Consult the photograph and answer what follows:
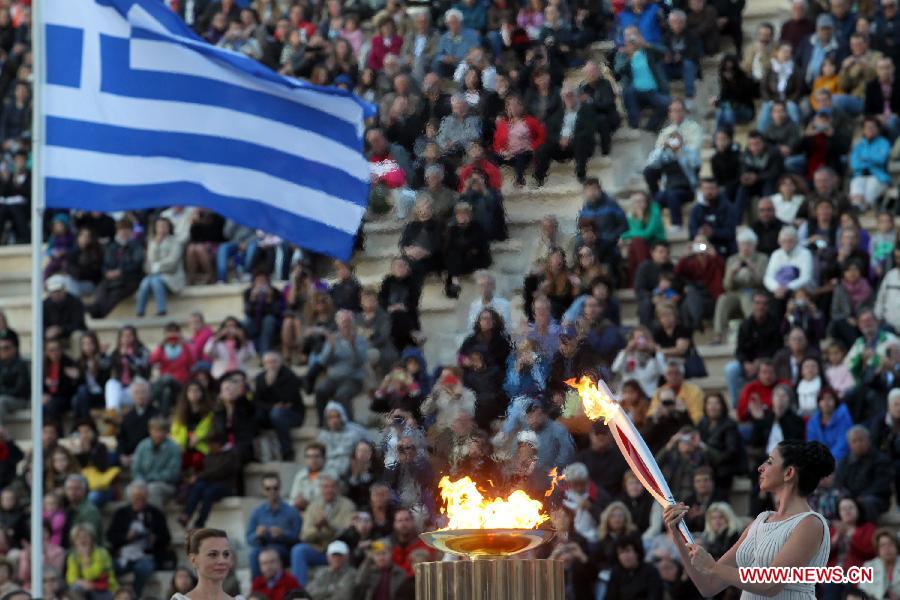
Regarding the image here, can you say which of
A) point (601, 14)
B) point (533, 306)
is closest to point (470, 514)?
point (533, 306)

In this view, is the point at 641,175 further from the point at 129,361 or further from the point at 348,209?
the point at 348,209

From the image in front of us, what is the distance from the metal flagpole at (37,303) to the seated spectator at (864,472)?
655cm

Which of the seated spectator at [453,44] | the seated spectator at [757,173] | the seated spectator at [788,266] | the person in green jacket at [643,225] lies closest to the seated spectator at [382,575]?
the seated spectator at [788,266]

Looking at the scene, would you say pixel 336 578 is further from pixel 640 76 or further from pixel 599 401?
pixel 599 401

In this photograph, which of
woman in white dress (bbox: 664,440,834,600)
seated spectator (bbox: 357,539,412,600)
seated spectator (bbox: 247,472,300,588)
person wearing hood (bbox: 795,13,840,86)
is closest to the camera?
woman in white dress (bbox: 664,440,834,600)

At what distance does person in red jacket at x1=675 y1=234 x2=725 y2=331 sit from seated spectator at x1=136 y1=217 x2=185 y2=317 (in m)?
5.77

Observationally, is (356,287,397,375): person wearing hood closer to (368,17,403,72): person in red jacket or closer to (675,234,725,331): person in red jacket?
(675,234,725,331): person in red jacket

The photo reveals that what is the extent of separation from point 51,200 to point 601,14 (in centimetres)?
1070

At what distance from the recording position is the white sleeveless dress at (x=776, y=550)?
9672mm

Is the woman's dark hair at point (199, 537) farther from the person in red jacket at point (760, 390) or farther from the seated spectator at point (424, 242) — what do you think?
the seated spectator at point (424, 242)

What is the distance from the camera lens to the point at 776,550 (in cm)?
968

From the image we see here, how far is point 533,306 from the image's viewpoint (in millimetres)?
20359

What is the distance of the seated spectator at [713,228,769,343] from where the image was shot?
2144cm

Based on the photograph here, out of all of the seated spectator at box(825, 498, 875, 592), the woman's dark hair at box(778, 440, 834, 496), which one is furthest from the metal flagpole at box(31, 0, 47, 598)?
the seated spectator at box(825, 498, 875, 592)
